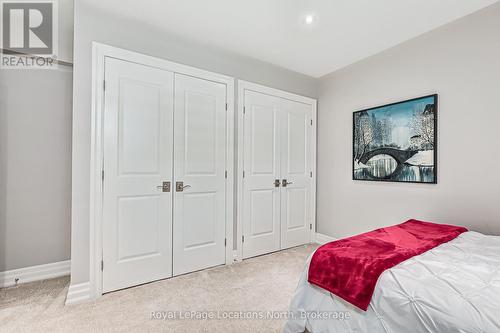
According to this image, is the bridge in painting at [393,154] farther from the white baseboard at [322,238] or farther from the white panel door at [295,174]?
the white baseboard at [322,238]

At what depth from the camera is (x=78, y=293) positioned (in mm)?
2004

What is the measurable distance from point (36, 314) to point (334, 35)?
3.56 meters

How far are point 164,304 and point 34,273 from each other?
1484 millimetres

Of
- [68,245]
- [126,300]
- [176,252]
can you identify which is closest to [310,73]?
[176,252]

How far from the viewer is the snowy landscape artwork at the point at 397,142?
2.41m

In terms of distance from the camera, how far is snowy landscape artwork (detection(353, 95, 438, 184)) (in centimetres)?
241

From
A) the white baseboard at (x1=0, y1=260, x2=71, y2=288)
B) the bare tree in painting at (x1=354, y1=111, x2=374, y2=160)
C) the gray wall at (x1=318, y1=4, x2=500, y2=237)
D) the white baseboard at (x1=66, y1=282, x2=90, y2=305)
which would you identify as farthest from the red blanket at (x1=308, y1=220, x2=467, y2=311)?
the white baseboard at (x1=0, y1=260, x2=71, y2=288)

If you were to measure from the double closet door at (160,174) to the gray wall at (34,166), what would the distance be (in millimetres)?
831

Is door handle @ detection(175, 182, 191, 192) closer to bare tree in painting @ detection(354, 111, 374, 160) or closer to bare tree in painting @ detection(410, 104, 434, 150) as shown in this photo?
bare tree in painting @ detection(354, 111, 374, 160)

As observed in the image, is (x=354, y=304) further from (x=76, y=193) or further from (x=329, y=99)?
(x=329, y=99)

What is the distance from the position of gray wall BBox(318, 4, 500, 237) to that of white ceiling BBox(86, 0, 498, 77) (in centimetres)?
20

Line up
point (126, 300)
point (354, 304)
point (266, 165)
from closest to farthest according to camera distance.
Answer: point (354, 304) → point (126, 300) → point (266, 165)

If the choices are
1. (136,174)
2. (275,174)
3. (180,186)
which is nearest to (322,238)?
(275,174)

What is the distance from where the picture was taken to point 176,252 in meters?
2.49
